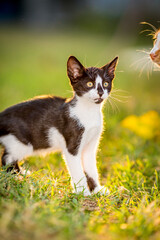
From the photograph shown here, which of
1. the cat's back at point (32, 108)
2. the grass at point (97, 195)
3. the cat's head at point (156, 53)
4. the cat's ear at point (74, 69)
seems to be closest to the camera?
the grass at point (97, 195)

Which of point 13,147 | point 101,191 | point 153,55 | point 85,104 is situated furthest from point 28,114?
point 153,55

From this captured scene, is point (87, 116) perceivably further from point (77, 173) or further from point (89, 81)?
point (77, 173)

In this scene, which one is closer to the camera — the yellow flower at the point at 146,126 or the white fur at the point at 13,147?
the white fur at the point at 13,147

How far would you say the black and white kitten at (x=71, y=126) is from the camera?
2.74 m

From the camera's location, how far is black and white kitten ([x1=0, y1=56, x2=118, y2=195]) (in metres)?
2.74

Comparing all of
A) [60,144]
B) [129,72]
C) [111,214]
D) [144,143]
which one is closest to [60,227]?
[111,214]

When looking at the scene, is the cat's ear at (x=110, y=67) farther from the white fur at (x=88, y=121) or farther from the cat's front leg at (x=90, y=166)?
the cat's front leg at (x=90, y=166)

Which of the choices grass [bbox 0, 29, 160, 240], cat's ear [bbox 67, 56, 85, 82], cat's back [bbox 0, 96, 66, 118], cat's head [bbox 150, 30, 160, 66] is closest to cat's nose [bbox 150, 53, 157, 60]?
cat's head [bbox 150, 30, 160, 66]

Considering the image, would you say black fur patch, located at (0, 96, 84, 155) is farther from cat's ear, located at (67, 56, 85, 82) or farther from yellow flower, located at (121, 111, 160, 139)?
yellow flower, located at (121, 111, 160, 139)

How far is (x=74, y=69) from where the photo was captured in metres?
2.72

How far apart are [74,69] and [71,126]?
0.54m

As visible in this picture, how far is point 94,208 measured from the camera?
2.55m

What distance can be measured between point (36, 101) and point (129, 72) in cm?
859

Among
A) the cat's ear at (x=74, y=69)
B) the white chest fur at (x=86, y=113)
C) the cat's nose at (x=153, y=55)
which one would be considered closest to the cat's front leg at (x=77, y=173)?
the white chest fur at (x=86, y=113)
